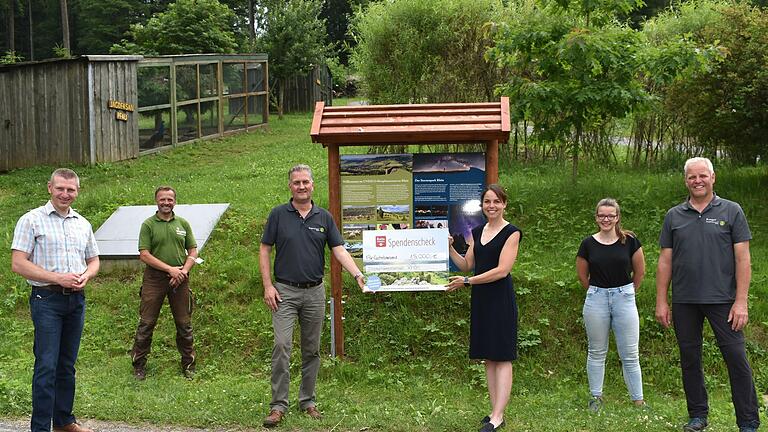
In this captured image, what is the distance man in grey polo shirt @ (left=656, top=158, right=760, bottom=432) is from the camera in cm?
609

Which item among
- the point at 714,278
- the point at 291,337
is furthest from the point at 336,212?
the point at 714,278

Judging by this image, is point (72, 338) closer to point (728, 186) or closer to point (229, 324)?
point (229, 324)

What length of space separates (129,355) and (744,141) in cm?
832

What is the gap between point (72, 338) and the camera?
6289 mm

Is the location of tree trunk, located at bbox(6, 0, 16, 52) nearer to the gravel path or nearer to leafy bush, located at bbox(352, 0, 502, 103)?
leafy bush, located at bbox(352, 0, 502, 103)

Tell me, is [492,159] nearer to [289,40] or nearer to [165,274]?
[165,274]

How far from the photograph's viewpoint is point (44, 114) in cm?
1769

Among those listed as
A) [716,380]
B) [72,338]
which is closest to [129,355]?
[72,338]

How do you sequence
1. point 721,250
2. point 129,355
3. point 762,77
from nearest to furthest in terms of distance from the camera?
point 721,250
point 129,355
point 762,77

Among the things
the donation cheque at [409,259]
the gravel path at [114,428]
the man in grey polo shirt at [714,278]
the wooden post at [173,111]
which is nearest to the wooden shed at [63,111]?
the wooden post at [173,111]

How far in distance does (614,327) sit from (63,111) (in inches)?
536

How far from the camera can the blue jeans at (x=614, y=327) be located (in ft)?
22.7

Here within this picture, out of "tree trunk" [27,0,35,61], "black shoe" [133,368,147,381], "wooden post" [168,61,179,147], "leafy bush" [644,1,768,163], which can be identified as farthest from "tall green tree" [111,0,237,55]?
"tree trunk" [27,0,35,61]

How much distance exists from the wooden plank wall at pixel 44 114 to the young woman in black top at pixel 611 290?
13.0m
